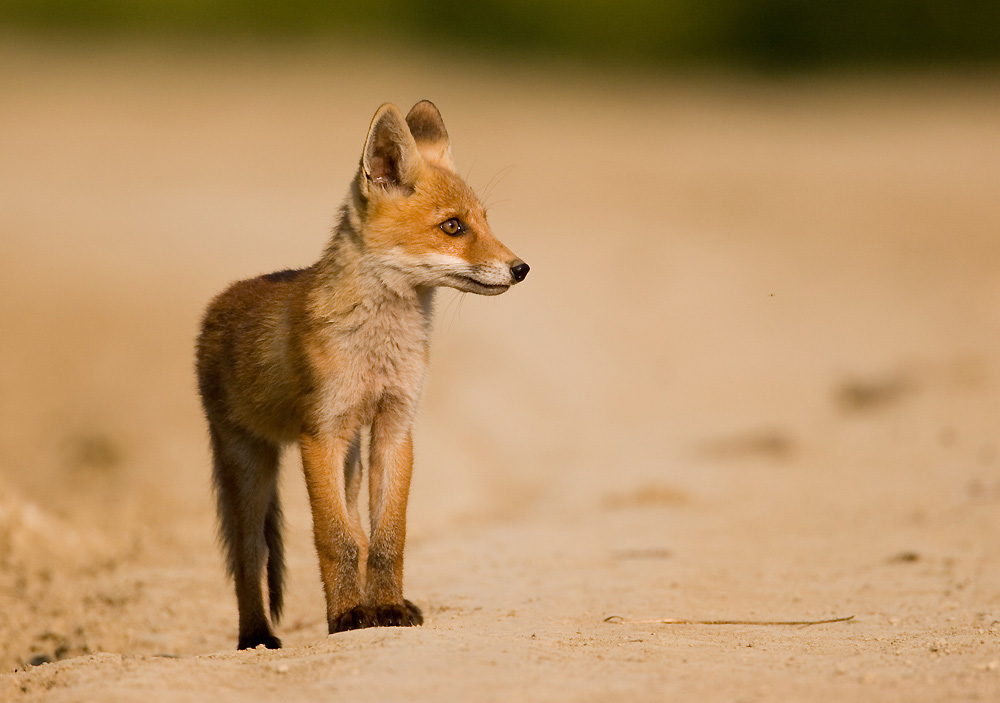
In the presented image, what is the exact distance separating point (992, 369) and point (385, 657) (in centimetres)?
832

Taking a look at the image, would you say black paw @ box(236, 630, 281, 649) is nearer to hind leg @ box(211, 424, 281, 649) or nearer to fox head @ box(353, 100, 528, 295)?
hind leg @ box(211, 424, 281, 649)

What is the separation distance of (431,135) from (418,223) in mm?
719

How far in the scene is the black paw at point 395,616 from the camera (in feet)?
15.3

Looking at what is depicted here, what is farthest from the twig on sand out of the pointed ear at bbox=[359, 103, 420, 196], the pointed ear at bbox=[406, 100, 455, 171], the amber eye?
the pointed ear at bbox=[406, 100, 455, 171]

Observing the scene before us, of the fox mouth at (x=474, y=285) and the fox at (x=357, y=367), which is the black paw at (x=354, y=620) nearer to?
the fox at (x=357, y=367)

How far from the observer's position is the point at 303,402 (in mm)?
4781

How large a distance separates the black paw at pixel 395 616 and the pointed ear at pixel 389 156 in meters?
1.66

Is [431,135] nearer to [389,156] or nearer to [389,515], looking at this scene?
[389,156]

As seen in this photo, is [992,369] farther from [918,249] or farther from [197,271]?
[197,271]

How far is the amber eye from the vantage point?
496 centimetres

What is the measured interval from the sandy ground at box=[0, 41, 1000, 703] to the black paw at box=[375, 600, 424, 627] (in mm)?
131

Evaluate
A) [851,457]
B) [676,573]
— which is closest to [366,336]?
[676,573]

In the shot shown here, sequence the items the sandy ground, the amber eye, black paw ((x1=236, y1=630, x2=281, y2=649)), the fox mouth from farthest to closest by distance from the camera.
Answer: black paw ((x1=236, y1=630, x2=281, y2=649))
the amber eye
the fox mouth
the sandy ground

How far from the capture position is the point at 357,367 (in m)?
4.82
